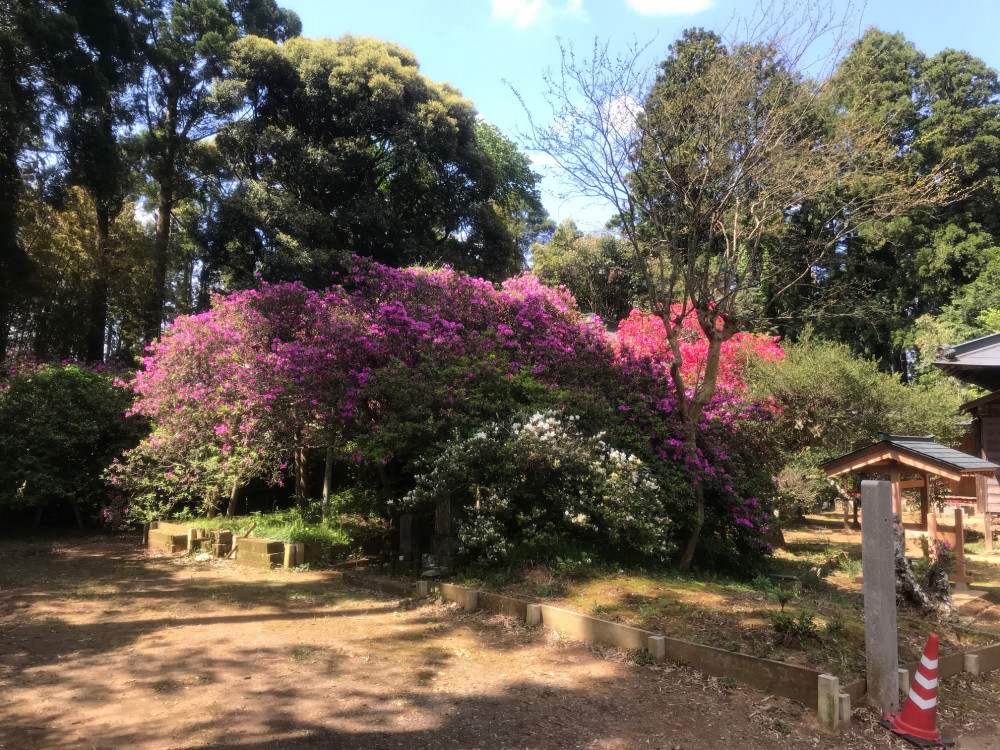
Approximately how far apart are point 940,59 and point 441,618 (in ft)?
95.4

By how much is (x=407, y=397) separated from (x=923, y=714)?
5371mm

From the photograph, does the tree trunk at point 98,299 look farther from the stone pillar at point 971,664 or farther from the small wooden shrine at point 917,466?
the stone pillar at point 971,664

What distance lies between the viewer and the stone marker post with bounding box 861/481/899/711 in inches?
153

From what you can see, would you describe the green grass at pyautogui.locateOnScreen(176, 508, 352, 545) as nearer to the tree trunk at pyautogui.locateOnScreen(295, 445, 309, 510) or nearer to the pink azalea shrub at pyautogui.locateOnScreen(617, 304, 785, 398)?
the tree trunk at pyautogui.locateOnScreen(295, 445, 309, 510)

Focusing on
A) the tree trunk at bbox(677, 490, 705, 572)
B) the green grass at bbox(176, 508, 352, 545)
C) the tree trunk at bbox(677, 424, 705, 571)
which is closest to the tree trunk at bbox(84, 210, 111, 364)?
the green grass at bbox(176, 508, 352, 545)

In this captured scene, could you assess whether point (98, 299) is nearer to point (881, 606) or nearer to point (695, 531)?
point (695, 531)

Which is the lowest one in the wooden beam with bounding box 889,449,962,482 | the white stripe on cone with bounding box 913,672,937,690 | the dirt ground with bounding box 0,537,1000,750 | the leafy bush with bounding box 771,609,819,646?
the dirt ground with bounding box 0,537,1000,750

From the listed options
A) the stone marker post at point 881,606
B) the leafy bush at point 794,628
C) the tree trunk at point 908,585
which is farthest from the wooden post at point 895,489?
the stone marker post at point 881,606

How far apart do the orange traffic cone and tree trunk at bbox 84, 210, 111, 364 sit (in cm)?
1902

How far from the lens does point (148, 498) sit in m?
10.9

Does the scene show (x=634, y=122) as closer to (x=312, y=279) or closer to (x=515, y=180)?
(x=312, y=279)

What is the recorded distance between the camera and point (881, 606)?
154 inches

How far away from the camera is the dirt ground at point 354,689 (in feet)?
11.7

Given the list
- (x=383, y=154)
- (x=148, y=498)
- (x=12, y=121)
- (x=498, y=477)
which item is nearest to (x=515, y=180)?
(x=383, y=154)
